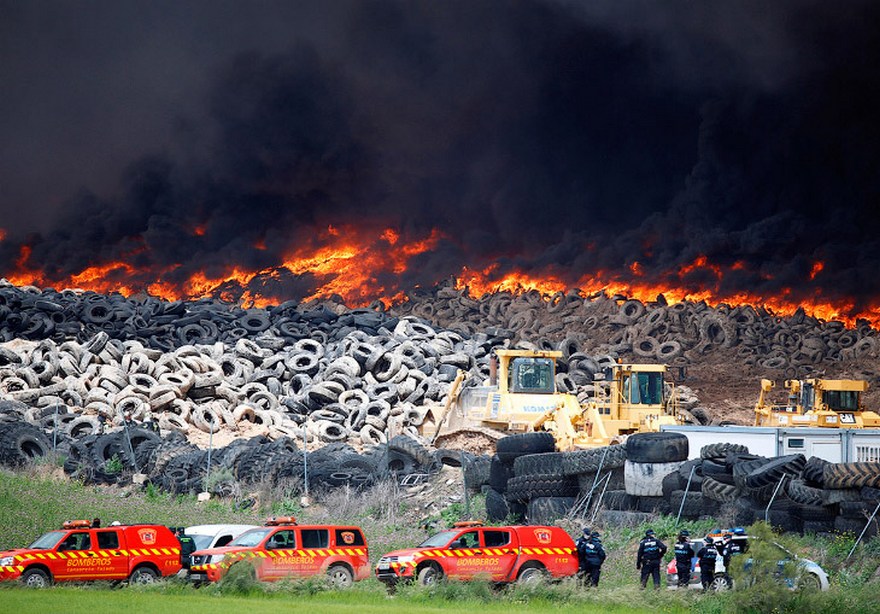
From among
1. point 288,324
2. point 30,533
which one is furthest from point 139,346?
point 30,533

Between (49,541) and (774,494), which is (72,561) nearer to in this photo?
(49,541)

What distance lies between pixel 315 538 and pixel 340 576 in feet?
2.38

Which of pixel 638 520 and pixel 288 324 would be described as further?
pixel 288 324

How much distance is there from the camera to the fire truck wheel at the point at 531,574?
16.8 meters

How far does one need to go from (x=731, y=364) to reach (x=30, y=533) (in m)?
37.0

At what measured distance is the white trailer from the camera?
952 inches

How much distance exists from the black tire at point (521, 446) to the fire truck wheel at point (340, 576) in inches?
301

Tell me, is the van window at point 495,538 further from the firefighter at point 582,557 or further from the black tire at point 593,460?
the black tire at point 593,460

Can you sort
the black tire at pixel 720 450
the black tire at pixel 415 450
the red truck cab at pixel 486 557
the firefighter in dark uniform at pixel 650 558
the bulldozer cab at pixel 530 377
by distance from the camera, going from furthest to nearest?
the bulldozer cab at pixel 530 377 < the black tire at pixel 415 450 < the black tire at pixel 720 450 < the red truck cab at pixel 486 557 < the firefighter in dark uniform at pixel 650 558

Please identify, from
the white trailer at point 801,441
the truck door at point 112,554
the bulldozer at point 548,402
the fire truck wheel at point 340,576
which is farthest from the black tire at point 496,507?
the truck door at point 112,554

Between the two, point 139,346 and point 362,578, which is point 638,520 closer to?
point 362,578

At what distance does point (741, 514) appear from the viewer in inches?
752

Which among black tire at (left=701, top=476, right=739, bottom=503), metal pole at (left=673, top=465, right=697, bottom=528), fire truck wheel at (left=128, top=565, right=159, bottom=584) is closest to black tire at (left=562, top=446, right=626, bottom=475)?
metal pole at (left=673, top=465, right=697, bottom=528)

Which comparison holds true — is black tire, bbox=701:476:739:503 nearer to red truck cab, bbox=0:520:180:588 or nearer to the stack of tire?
the stack of tire
